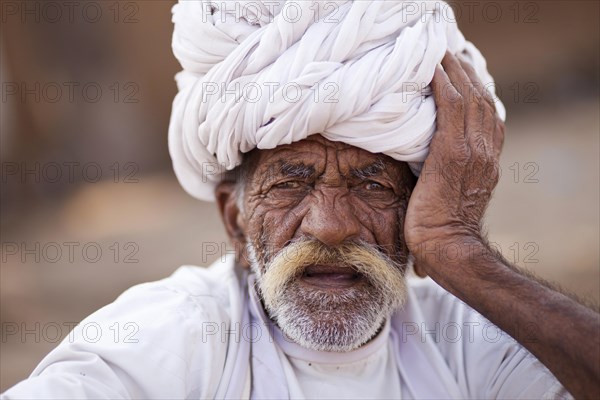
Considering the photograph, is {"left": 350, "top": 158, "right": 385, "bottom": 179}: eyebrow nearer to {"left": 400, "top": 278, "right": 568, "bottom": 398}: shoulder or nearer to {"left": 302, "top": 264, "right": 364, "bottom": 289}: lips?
{"left": 302, "top": 264, "right": 364, "bottom": 289}: lips

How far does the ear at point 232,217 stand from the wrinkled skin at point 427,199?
180 millimetres

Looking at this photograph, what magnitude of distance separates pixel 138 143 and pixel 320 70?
7.98 m

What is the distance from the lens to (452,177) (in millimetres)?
2602

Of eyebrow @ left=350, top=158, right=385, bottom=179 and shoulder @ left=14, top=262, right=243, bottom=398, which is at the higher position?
eyebrow @ left=350, top=158, right=385, bottom=179

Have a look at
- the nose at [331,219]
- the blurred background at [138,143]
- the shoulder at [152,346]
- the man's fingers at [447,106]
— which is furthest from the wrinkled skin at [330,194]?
the blurred background at [138,143]

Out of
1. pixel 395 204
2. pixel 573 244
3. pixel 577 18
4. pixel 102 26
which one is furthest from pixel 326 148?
pixel 577 18

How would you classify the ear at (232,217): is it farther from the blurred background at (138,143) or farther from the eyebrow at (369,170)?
the blurred background at (138,143)

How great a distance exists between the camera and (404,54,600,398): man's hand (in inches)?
85.4

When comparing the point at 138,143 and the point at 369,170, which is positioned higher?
the point at 369,170

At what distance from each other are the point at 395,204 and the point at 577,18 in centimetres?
870

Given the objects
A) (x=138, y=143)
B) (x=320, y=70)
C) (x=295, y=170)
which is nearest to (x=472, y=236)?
(x=295, y=170)

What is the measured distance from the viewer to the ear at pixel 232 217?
9.80ft

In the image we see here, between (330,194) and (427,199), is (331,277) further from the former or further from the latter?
(427,199)

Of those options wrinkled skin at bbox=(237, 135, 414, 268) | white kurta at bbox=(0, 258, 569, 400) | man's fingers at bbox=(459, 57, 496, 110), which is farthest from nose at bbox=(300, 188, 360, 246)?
man's fingers at bbox=(459, 57, 496, 110)
